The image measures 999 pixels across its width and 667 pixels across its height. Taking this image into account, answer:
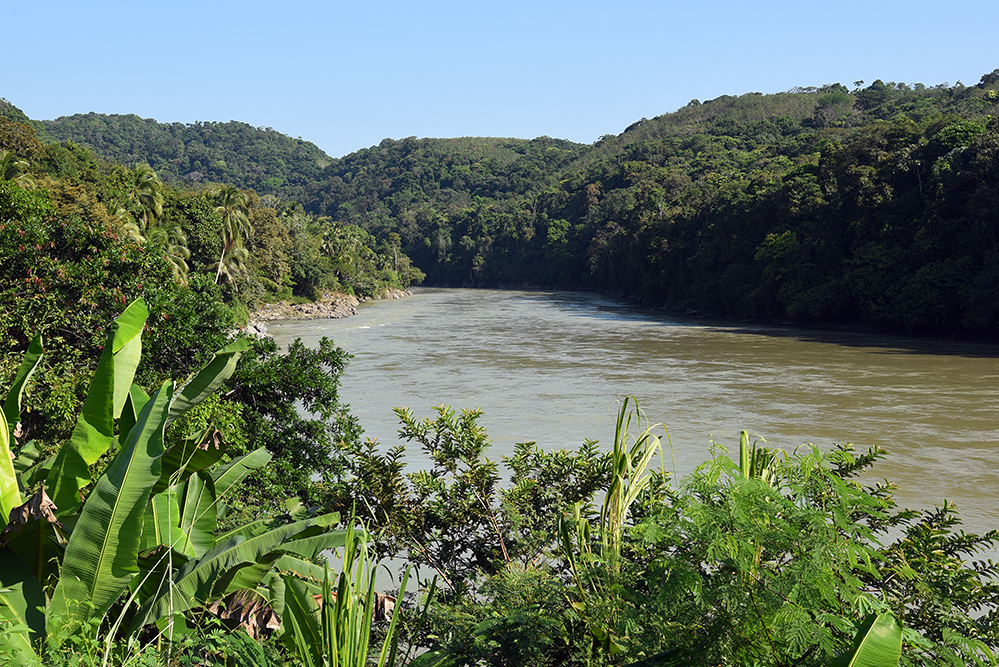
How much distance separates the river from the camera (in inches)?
580

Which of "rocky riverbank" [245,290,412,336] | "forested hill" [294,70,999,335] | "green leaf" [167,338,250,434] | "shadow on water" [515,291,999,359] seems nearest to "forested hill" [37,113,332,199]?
"forested hill" [294,70,999,335]

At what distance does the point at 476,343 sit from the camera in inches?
1289

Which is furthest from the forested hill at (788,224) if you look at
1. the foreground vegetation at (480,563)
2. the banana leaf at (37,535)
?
the banana leaf at (37,535)

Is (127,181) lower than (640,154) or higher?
lower

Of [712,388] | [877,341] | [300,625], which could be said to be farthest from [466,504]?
[877,341]

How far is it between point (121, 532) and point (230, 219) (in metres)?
43.9

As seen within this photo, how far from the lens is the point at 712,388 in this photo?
848 inches

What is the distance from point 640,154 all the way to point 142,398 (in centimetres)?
9577

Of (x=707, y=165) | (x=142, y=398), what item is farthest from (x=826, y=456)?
(x=707, y=165)

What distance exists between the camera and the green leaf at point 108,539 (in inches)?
134

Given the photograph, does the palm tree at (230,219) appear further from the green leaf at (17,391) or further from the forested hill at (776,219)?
the green leaf at (17,391)

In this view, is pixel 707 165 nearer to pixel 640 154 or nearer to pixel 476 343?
pixel 640 154

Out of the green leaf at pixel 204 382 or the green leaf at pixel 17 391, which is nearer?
the green leaf at pixel 17 391

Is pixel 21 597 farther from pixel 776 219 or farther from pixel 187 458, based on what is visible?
pixel 776 219
